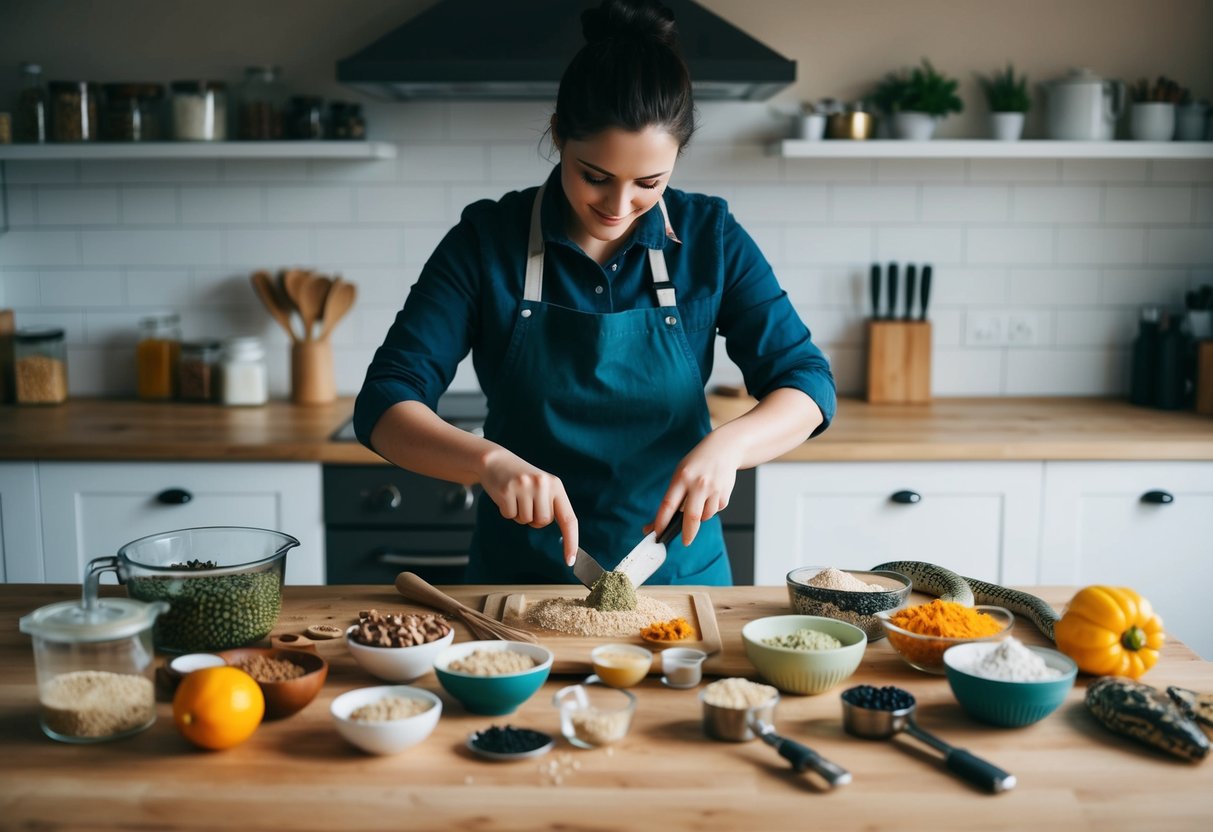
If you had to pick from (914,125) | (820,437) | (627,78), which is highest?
(914,125)

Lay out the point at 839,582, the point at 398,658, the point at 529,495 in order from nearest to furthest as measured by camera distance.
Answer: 1. the point at 398,658
2. the point at 529,495
3. the point at 839,582

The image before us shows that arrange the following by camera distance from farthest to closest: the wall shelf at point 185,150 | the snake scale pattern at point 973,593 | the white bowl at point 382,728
A: the wall shelf at point 185,150 → the snake scale pattern at point 973,593 → the white bowl at point 382,728

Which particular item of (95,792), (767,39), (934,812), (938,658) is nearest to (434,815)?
(95,792)

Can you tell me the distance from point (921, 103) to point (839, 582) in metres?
2.11

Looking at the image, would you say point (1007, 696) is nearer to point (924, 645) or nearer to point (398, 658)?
point (924, 645)

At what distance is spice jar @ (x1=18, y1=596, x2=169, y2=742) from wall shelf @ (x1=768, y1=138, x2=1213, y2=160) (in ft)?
7.98

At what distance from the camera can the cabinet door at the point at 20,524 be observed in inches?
117

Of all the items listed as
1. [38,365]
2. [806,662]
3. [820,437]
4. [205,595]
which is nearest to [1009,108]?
[820,437]

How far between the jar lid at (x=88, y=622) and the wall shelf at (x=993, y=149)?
95.7 inches

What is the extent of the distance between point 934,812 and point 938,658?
1.13 feet

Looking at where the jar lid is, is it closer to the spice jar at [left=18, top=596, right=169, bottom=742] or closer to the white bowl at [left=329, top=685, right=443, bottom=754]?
the spice jar at [left=18, top=596, right=169, bottom=742]

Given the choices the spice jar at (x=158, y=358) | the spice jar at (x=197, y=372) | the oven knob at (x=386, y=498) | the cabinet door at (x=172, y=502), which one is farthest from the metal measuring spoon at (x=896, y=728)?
the spice jar at (x=158, y=358)

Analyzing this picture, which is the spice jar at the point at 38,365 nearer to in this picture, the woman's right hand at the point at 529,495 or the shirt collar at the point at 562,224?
the shirt collar at the point at 562,224

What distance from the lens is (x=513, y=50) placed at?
116 inches
